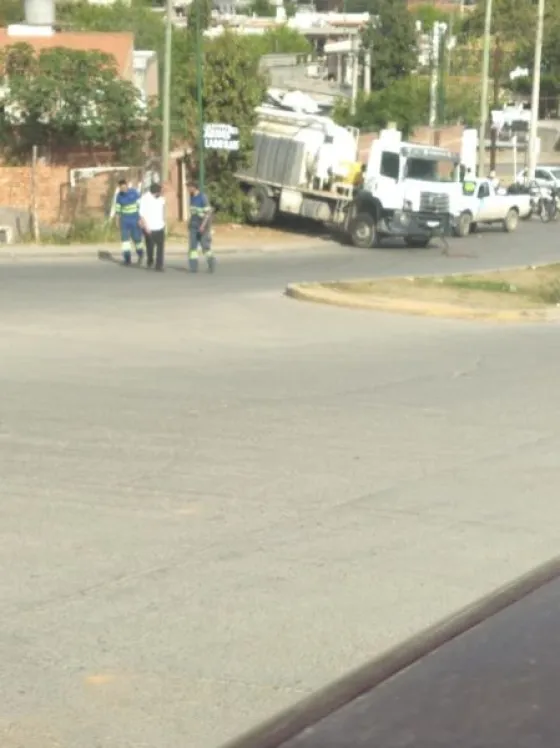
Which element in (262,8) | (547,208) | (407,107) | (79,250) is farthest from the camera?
(262,8)

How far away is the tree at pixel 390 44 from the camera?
95438 mm

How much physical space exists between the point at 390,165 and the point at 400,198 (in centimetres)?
109

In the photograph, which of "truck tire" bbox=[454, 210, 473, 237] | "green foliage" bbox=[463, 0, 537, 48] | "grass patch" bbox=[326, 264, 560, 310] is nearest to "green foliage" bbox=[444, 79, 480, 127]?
"green foliage" bbox=[463, 0, 537, 48]

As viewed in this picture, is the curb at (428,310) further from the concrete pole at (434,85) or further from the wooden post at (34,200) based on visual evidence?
the concrete pole at (434,85)

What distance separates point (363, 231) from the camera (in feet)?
127

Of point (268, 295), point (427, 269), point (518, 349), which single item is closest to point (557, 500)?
point (518, 349)

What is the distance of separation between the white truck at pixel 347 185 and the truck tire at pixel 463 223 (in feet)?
6.45

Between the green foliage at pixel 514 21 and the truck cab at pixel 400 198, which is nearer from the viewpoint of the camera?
the truck cab at pixel 400 198

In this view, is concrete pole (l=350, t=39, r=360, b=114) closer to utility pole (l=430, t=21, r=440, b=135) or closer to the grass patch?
utility pole (l=430, t=21, r=440, b=135)

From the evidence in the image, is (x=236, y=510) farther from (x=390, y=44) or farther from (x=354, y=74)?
(x=390, y=44)

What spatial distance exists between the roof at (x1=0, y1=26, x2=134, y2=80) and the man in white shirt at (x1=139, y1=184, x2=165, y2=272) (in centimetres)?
1636

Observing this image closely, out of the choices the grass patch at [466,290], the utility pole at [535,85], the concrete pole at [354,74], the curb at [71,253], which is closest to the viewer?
the grass patch at [466,290]

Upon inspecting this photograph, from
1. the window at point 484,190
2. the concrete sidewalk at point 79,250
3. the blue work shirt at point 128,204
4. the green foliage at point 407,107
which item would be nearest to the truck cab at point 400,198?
the concrete sidewalk at point 79,250

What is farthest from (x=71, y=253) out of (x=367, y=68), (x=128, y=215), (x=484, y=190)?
(x=367, y=68)
